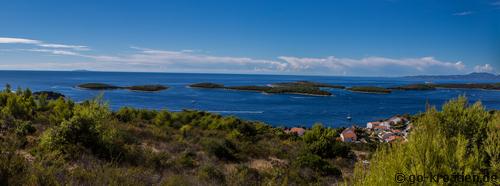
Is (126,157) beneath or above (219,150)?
above

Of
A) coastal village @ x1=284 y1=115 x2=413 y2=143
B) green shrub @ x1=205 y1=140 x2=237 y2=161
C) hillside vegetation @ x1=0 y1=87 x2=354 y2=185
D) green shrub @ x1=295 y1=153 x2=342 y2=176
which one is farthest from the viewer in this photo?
coastal village @ x1=284 y1=115 x2=413 y2=143

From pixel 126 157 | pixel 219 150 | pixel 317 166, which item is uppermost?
pixel 126 157

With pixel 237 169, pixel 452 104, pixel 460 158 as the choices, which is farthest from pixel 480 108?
pixel 237 169

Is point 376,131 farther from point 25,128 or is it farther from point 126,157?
point 25,128

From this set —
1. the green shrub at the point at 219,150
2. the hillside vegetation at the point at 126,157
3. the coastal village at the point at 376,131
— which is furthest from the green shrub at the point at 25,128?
the coastal village at the point at 376,131

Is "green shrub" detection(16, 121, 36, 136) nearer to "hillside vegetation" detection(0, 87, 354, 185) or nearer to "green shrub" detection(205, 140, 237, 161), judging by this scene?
"hillside vegetation" detection(0, 87, 354, 185)

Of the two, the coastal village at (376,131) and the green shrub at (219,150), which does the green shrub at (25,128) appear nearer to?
the green shrub at (219,150)

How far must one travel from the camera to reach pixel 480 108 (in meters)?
9.41

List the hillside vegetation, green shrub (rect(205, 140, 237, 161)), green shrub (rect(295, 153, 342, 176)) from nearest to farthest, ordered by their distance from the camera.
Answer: the hillside vegetation, green shrub (rect(295, 153, 342, 176)), green shrub (rect(205, 140, 237, 161))

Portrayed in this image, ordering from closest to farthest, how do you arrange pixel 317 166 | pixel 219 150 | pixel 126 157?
pixel 126 157
pixel 317 166
pixel 219 150

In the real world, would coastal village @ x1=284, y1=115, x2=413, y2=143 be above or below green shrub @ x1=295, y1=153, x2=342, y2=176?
Answer: below

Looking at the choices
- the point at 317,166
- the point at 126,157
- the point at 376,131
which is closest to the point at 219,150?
the point at 317,166

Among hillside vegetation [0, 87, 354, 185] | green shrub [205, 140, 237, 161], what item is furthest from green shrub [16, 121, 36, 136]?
green shrub [205, 140, 237, 161]

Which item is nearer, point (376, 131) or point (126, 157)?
point (126, 157)
